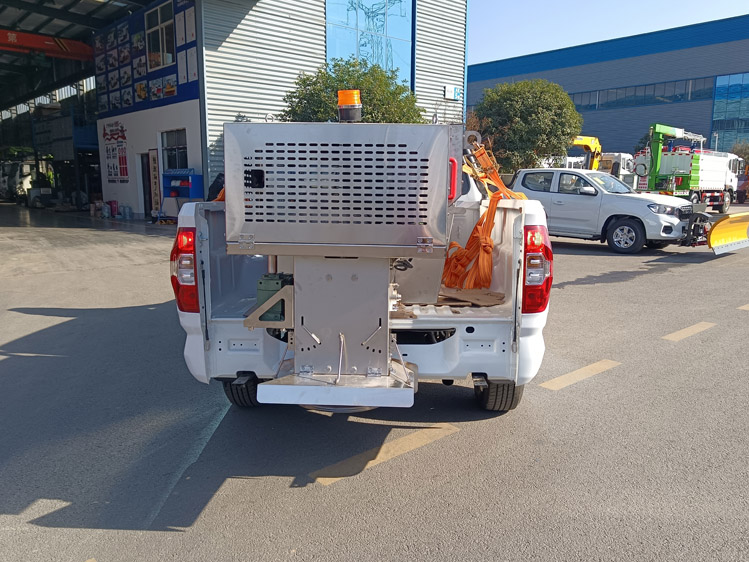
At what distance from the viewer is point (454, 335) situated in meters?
3.62

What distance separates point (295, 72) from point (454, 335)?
59.4 ft

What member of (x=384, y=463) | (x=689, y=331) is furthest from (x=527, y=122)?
(x=384, y=463)

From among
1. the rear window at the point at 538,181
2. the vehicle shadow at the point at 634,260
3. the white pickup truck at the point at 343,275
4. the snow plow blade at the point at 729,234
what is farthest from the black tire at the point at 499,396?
the rear window at the point at 538,181

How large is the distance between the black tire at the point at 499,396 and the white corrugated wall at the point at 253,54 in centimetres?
1584

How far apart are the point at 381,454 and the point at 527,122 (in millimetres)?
20401

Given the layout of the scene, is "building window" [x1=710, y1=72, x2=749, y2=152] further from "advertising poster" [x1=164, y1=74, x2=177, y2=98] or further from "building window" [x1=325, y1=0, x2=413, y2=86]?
"advertising poster" [x1=164, y1=74, x2=177, y2=98]

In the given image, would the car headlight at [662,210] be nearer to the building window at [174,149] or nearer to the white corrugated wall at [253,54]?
the white corrugated wall at [253,54]

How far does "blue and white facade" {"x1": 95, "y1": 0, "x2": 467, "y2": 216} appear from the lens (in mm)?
18453

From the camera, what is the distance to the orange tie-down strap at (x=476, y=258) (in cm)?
450

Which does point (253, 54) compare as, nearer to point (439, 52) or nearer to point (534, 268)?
point (439, 52)

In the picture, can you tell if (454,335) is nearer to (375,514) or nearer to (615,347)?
(375,514)

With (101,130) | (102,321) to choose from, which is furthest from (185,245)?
(101,130)

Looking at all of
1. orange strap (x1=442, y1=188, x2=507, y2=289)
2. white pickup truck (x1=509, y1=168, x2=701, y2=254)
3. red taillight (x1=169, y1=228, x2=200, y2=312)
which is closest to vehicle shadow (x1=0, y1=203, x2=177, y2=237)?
white pickup truck (x1=509, y1=168, x2=701, y2=254)

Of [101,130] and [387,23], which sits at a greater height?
[387,23]
